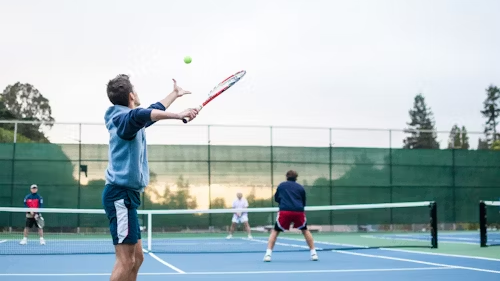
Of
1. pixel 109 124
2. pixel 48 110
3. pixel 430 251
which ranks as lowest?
pixel 430 251

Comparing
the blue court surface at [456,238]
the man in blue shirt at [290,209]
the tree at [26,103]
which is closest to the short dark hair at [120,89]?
the man in blue shirt at [290,209]

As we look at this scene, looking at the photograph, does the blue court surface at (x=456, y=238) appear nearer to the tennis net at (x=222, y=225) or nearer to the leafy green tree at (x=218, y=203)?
the tennis net at (x=222, y=225)

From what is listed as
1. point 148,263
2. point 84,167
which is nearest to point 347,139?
point 84,167

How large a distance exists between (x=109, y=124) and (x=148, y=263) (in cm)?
598

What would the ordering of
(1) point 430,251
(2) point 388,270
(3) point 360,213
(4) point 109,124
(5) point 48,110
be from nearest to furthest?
(4) point 109,124 → (2) point 388,270 → (1) point 430,251 → (3) point 360,213 → (5) point 48,110

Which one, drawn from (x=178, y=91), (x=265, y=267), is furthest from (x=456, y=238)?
(x=178, y=91)

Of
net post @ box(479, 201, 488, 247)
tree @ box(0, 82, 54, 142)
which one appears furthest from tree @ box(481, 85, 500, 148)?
net post @ box(479, 201, 488, 247)

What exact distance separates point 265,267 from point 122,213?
5.27m

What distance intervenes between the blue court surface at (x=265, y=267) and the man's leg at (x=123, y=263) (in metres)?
3.57

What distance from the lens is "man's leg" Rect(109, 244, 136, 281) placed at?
4727mm

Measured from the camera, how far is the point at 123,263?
187 inches

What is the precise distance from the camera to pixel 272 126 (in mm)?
23062

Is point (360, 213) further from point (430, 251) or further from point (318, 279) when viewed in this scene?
point (318, 279)

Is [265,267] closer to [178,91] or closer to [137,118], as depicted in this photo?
[178,91]
